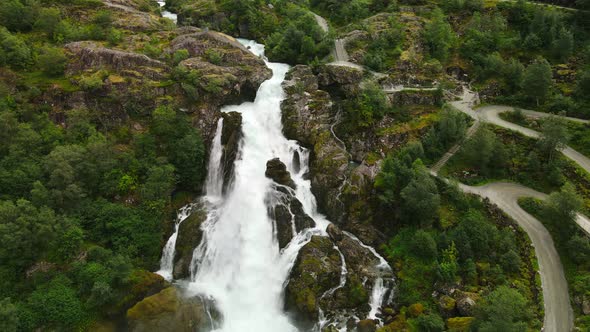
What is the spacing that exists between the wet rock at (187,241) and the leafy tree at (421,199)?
21.6 meters

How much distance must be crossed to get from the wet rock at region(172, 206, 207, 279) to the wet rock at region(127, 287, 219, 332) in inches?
132

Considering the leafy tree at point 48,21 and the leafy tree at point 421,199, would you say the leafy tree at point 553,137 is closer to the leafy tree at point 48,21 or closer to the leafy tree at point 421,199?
the leafy tree at point 421,199

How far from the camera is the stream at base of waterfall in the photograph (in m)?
32.0

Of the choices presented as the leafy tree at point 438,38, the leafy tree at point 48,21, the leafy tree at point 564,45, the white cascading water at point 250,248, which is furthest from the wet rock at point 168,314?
the leafy tree at point 564,45

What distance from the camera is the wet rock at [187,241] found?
114 feet

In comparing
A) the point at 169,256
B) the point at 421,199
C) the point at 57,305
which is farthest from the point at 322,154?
the point at 57,305

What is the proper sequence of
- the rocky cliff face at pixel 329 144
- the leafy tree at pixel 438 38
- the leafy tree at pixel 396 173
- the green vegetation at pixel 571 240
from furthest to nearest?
the leafy tree at pixel 438 38, the rocky cliff face at pixel 329 144, the leafy tree at pixel 396 173, the green vegetation at pixel 571 240

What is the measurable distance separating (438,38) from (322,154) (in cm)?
3489

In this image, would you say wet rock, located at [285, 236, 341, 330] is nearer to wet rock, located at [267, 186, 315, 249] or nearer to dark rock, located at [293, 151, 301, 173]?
wet rock, located at [267, 186, 315, 249]

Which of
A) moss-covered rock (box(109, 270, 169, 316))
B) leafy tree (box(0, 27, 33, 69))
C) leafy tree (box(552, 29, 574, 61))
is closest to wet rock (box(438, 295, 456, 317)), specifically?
moss-covered rock (box(109, 270, 169, 316))

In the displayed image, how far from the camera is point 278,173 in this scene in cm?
3944

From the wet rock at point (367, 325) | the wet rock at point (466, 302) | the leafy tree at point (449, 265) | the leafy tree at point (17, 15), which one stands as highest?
the leafy tree at point (17, 15)

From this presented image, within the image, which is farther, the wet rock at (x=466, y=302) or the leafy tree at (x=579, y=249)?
the leafy tree at (x=579, y=249)

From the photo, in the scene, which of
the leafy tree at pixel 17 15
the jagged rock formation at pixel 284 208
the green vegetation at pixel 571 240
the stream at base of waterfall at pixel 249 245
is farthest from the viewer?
the leafy tree at pixel 17 15
